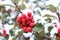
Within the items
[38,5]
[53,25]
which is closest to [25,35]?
[53,25]

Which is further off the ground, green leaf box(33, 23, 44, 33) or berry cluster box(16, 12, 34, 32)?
berry cluster box(16, 12, 34, 32)

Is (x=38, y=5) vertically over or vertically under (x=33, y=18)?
over

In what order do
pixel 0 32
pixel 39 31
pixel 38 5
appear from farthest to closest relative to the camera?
pixel 38 5 < pixel 0 32 < pixel 39 31

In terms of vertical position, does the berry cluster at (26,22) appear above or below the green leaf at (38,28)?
above

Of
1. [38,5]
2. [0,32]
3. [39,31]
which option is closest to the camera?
[39,31]

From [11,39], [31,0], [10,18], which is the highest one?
[31,0]

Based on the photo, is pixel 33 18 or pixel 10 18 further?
pixel 10 18

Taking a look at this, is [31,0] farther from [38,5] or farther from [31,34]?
[31,34]

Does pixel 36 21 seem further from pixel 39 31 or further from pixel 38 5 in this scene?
pixel 38 5
